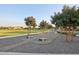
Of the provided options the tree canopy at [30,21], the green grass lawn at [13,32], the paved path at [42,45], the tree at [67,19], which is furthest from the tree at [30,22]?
the tree at [67,19]

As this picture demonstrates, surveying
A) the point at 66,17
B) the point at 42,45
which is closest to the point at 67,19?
the point at 66,17

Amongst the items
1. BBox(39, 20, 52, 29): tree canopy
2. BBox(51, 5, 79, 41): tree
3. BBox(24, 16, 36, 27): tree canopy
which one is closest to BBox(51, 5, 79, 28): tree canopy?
BBox(51, 5, 79, 41): tree

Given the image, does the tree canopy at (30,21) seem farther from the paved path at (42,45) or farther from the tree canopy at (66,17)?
the tree canopy at (66,17)

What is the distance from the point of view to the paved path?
451 inches

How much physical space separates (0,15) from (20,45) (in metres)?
0.68

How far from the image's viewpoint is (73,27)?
454 inches

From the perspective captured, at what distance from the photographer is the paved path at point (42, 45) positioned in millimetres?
11461

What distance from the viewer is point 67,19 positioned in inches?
454

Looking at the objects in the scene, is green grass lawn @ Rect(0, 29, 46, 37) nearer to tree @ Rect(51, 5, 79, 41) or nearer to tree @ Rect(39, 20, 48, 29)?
tree @ Rect(39, 20, 48, 29)

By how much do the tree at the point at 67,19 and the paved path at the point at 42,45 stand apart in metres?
0.16

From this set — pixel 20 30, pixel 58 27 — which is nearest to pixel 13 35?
pixel 20 30

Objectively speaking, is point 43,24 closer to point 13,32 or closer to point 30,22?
point 30,22

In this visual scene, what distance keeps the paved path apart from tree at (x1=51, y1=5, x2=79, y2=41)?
6.4 inches
